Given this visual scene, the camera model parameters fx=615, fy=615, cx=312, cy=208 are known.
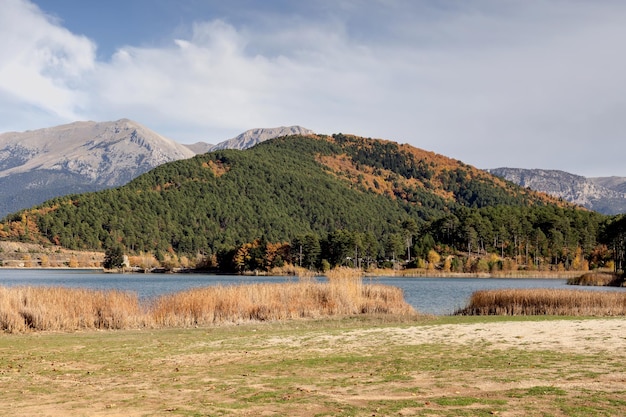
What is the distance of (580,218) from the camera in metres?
171

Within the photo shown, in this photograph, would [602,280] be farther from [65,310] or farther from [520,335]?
[65,310]

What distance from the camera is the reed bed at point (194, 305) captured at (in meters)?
28.5

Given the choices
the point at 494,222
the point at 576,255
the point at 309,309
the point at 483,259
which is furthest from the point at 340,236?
the point at 309,309

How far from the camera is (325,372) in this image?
1598 cm

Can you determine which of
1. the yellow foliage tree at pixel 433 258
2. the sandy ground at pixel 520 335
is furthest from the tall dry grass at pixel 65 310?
the yellow foliage tree at pixel 433 258

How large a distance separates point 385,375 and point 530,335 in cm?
989

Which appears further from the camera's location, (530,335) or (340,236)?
(340,236)

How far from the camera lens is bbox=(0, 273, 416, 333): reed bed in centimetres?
2852

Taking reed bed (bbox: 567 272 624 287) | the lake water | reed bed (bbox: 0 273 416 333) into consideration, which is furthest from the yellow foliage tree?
reed bed (bbox: 0 273 416 333)

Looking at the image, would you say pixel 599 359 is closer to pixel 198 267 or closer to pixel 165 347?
pixel 165 347

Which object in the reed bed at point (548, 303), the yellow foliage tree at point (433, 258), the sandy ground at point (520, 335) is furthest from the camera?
the yellow foliage tree at point (433, 258)

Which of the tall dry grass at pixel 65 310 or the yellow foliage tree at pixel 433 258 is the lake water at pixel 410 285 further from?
the yellow foliage tree at pixel 433 258

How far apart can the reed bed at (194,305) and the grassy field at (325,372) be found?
102 inches

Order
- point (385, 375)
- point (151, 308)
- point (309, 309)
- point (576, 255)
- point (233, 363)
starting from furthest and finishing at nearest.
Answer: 1. point (576, 255)
2. point (309, 309)
3. point (151, 308)
4. point (233, 363)
5. point (385, 375)
